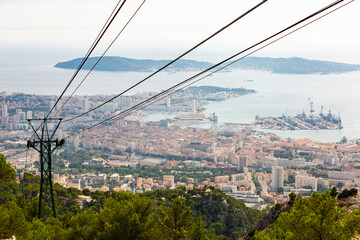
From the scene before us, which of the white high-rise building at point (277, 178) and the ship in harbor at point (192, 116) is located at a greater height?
the ship in harbor at point (192, 116)

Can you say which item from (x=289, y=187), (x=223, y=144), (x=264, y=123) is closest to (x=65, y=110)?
(x=223, y=144)

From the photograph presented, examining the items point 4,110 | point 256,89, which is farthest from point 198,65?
point 4,110

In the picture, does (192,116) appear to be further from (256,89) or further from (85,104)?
(256,89)

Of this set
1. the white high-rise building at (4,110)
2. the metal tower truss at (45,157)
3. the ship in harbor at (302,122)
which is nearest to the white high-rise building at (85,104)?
the white high-rise building at (4,110)

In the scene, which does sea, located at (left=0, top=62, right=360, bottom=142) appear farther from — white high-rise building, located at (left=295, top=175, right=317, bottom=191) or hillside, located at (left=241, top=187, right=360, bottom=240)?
hillside, located at (left=241, top=187, right=360, bottom=240)

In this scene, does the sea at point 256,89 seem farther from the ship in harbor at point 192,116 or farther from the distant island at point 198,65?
the ship in harbor at point 192,116
